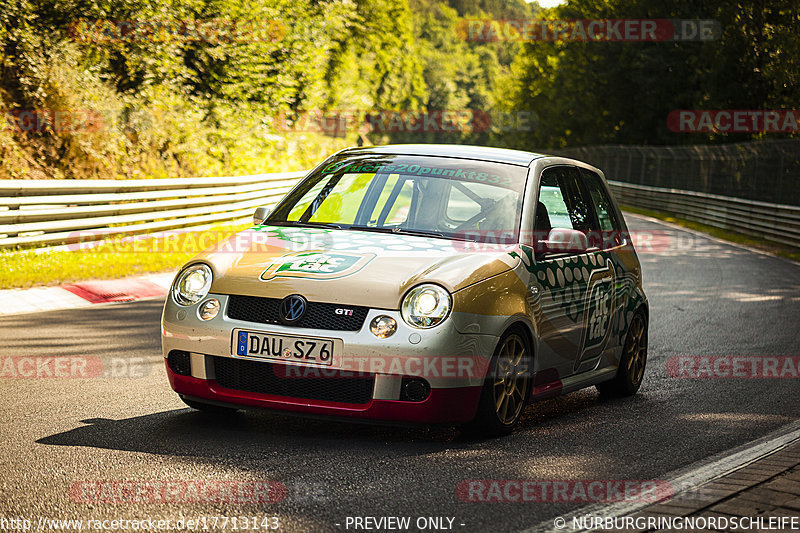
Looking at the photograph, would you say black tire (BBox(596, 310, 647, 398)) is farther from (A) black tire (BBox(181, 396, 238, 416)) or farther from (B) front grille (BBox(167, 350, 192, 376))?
(B) front grille (BBox(167, 350, 192, 376))

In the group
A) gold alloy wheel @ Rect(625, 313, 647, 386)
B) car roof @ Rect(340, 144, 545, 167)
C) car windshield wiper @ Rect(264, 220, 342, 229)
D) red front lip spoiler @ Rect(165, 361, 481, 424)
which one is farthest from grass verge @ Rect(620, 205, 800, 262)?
red front lip spoiler @ Rect(165, 361, 481, 424)

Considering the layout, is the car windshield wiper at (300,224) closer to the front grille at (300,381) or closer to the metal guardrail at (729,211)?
the front grille at (300,381)

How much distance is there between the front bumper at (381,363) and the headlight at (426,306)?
5cm

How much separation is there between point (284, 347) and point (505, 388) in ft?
4.31

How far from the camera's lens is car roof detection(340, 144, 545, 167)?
270 inches

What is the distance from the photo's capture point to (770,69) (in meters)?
38.4

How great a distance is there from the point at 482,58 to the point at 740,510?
165726 mm

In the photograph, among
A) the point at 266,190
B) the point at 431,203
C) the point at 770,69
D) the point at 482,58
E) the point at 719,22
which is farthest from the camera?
the point at 482,58

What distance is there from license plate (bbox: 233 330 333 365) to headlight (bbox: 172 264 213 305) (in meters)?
0.41

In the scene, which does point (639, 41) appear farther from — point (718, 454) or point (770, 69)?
point (718, 454)

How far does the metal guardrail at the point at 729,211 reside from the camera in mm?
25172

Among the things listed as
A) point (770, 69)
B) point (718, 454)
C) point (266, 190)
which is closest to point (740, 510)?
point (718, 454)

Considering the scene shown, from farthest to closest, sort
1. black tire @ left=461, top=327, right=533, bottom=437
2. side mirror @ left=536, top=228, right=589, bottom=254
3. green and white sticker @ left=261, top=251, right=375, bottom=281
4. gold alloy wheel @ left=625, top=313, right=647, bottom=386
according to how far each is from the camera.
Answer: gold alloy wheel @ left=625, top=313, right=647, bottom=386 → side mirror @ left=536, top=228, right=589, bottom=254 → black tire @ left=461, top=327, right=533, bottom=437 → green and white sticker @ left=261, top=251, right=375, bottom=281

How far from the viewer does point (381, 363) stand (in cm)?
536
